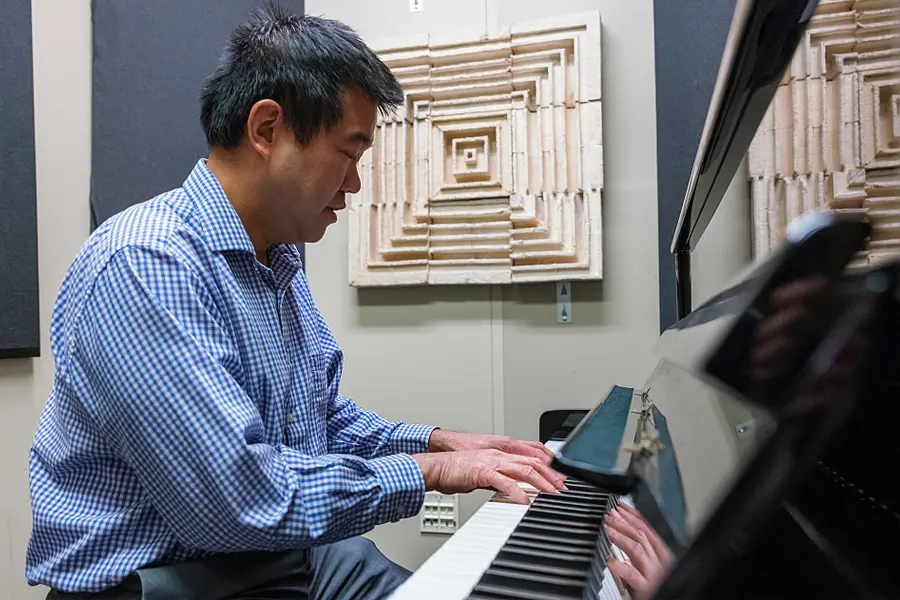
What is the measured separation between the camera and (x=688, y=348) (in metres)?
0.69

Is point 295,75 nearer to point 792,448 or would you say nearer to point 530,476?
point 530,476

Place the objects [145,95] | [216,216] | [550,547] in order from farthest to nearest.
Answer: [145,95], [216,216], [550,547]

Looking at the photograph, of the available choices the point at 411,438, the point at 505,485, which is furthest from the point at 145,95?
the point at 505,485

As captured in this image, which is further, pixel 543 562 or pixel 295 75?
pixel 295 75

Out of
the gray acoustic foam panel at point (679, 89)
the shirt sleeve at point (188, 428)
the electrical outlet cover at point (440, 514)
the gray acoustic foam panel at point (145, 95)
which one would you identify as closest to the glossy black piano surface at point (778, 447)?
the shirt sleeve at point (188, 428)

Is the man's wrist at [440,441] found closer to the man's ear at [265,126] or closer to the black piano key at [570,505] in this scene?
the black piano key at [570,505]

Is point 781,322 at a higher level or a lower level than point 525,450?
higher

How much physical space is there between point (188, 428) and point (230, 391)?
0.24 feet

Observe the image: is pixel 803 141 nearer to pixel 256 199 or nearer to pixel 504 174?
pixel 504 174

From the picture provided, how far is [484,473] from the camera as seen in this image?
895mm

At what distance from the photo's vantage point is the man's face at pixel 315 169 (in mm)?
1079

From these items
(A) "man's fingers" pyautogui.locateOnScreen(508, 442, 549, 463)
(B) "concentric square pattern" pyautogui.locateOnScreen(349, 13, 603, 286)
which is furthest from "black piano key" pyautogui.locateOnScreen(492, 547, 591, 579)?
(B) "concentric square pattern" pyautogui.locateOnScreen(349, 13, 603, 286)

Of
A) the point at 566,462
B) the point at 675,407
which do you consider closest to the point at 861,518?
the point at 566,462

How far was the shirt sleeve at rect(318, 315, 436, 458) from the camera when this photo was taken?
138 cm
